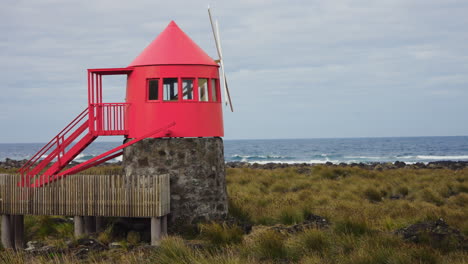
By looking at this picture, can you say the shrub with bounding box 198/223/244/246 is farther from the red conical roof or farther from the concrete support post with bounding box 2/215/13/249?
the concrete support post with bounding box 2/215/13/249

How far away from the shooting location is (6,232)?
16.4 metres

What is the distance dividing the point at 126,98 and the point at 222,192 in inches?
154

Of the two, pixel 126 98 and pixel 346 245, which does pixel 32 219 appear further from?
pixel 346 245

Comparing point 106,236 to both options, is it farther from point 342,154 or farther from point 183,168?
point 342,154

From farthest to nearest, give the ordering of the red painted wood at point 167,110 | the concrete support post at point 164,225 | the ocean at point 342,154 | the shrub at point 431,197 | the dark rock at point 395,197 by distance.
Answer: the ocean at point 342,154 < the dark rock at point 395,197 < the shrub at point 431,197 < the red painted wood at point 167,110 < the concrete support post at point 164,225

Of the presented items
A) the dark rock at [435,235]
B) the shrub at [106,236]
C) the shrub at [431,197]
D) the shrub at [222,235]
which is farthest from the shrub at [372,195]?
the shrub at [106,236]

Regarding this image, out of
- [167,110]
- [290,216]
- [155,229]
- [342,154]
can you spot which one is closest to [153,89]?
[167,110]

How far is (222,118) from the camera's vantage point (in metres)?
17.2

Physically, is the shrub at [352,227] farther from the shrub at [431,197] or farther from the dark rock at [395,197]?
the dark rock at [395,197]

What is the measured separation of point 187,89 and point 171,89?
0.44m

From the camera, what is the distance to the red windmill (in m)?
15.9

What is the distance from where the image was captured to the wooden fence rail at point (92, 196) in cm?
1490

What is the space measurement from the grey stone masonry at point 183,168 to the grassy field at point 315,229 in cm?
71

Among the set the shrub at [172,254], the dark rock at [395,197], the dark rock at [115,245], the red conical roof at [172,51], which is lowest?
the dark rock at [115,245]
